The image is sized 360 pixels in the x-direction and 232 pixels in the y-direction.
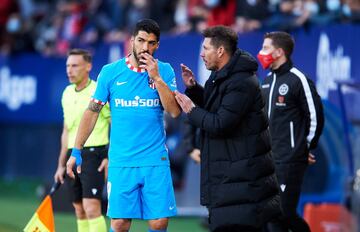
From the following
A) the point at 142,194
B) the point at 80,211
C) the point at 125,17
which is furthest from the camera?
the point at 125,17

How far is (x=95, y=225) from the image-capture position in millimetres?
10305

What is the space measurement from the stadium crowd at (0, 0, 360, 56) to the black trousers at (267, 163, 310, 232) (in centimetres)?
382

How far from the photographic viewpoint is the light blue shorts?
28.2 feet

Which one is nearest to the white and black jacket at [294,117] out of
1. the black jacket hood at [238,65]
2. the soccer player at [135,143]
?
the soccer player at [135,143]

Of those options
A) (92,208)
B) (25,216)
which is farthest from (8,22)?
(92,208)

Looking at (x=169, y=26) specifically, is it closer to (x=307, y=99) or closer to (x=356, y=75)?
(x=356, y=75)

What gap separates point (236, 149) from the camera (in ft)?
25.7

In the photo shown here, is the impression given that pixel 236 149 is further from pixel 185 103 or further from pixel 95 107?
pixel 95 107

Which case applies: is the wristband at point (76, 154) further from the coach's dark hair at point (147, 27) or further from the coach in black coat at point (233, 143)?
the coach in black coat at point (233, 143)

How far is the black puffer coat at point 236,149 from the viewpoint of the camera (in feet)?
25.5

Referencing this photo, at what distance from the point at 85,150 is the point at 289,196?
2.23m

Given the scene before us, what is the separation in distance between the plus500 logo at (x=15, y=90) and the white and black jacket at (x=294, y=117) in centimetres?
973

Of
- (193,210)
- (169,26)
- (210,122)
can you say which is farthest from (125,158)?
(169,26)

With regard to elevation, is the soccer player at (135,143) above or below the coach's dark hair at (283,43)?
below
